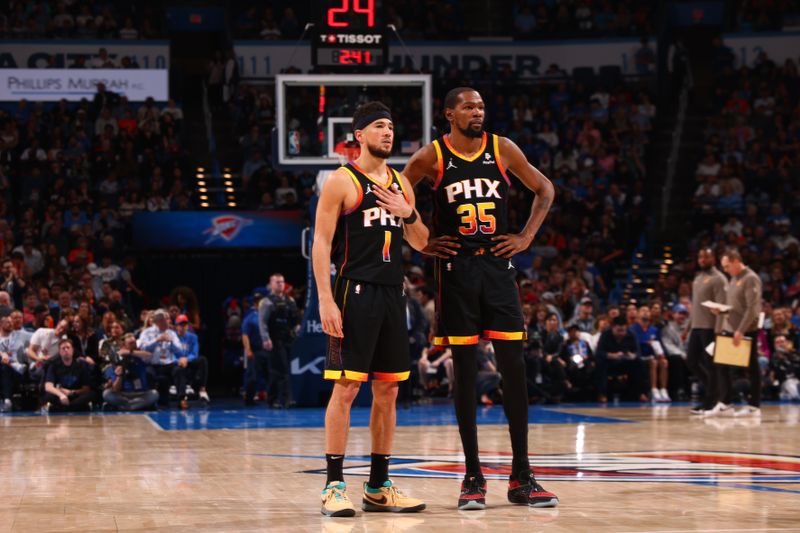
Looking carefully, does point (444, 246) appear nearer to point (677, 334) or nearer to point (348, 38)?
point (348, 38)

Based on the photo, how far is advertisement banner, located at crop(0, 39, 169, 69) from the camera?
25.4 metres

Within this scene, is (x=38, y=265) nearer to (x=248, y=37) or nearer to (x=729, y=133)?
(x=248, y=37)

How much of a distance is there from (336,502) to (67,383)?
10081mm

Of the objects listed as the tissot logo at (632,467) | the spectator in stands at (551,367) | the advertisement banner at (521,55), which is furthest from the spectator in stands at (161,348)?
the advertisement banner at (521,55)

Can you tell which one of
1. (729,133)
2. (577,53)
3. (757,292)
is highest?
(577,53)

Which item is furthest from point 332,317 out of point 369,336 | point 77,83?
point 77,83

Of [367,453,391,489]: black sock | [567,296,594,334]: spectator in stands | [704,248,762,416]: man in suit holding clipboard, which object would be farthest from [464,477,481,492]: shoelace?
[567,296,594,334]: spectator in stands

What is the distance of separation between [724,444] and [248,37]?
1914cm

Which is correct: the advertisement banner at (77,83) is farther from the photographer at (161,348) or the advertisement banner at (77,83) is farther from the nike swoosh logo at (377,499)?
the nike swoosh logo at (377,499)

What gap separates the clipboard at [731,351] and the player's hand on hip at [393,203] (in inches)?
326

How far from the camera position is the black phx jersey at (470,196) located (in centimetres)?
692

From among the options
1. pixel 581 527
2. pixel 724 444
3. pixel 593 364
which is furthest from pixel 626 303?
pixel 581 527

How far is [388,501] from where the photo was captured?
21.2 ft

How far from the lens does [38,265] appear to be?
65.2 feet
